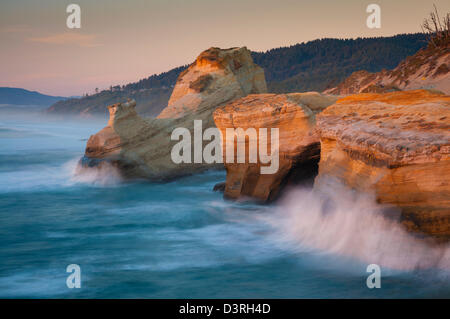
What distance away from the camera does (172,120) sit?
45.9 ft

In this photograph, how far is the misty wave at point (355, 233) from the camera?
589 centimetres

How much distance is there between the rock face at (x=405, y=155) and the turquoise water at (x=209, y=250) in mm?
284

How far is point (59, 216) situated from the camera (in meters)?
10.6

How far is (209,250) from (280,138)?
3.03 meters

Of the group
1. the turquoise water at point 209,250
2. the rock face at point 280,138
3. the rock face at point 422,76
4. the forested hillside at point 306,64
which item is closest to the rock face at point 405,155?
the turquoise water at point 209,250

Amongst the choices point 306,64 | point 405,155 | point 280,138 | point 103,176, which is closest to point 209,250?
point 280,138

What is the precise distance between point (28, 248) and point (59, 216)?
242cm

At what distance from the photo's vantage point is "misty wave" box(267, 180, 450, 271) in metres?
5.89
